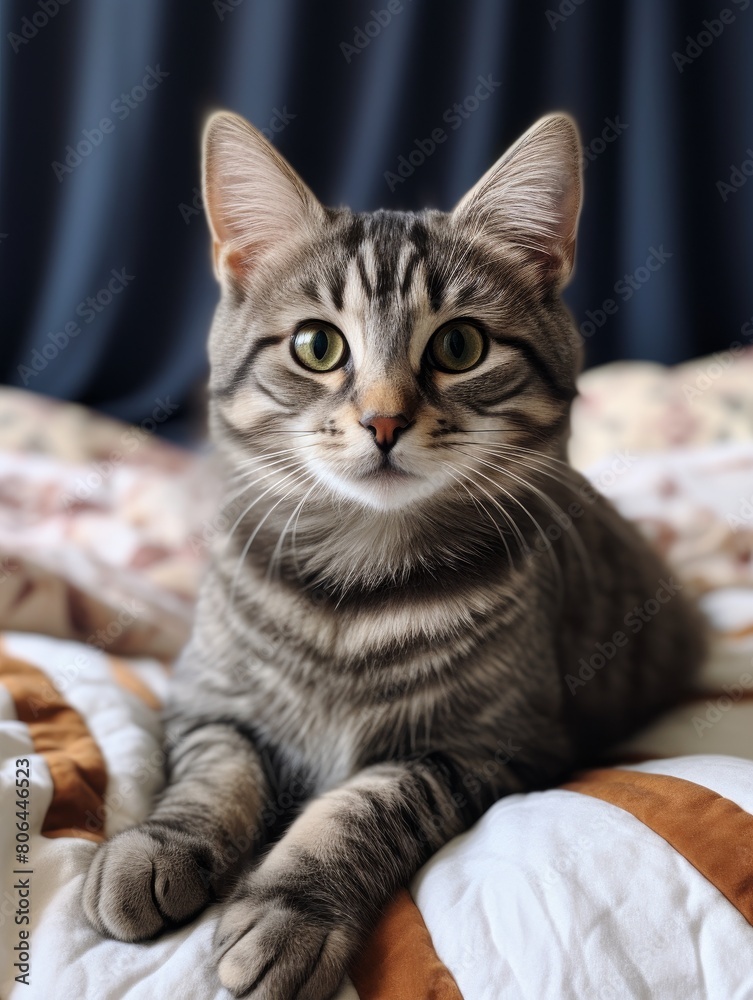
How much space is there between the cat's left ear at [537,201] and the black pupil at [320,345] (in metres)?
0.23

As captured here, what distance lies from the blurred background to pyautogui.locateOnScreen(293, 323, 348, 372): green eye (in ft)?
4.82

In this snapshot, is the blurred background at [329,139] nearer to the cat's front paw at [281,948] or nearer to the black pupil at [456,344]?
the black pupil at [456,344]

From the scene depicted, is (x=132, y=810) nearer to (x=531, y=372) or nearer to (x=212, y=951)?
(x=212, y=951)

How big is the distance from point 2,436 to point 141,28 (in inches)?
43.4

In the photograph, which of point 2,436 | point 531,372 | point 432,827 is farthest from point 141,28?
point 432,827

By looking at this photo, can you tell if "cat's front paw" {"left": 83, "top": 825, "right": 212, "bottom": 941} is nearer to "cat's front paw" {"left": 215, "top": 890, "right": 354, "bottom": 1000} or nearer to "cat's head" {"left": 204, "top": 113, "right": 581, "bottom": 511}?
"cat's front paw" {"left": 215, "top": 890, "right": 354, "bottom": 1000}

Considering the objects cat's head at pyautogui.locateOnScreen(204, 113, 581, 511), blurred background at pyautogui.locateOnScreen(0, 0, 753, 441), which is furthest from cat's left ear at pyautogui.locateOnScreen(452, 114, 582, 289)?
blurred background at pyautogui.locateOnScreen(0, 0, 753, 441)

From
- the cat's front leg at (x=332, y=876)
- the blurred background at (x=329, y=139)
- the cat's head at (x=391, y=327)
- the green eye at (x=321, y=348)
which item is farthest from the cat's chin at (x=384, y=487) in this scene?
the blurred background at (x=329, y=139)

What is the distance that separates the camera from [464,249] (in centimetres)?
103

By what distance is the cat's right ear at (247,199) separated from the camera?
3.37 ft

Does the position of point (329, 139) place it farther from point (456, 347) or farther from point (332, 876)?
point (332, 876)

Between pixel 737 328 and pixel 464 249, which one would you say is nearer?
pixel 464 249

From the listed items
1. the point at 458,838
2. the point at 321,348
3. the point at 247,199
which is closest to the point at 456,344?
the point at 321,348

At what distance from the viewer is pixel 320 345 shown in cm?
98
